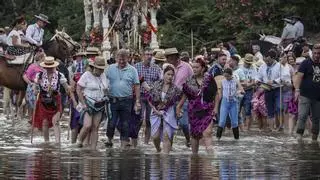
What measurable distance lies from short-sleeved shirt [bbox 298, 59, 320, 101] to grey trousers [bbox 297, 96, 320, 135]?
4.9 inches

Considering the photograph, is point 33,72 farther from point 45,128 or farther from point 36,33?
point 36,33

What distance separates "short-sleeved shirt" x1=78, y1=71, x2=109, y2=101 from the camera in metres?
19.5

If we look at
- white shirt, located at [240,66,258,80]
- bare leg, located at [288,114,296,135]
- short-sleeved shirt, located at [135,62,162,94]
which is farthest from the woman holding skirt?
white shirt, located at [240,66,258,80]

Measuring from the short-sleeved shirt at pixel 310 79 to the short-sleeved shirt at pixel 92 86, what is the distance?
4.77m

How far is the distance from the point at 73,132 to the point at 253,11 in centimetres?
1924

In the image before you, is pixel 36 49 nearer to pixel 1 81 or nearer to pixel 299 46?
pixel 1 81

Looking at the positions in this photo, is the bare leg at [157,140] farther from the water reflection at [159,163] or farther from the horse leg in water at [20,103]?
the horse leg in water at [20,103]

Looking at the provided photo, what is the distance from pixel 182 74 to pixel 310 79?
434 centimetres

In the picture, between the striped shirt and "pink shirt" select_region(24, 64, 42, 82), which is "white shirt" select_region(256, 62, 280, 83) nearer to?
the striped shirt

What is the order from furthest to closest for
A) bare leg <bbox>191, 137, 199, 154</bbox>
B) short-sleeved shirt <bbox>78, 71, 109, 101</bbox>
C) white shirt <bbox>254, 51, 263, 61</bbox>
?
white shirt <bbox>254, 51, 263, 61</bbox>
short-sleeved shirt <bbox>78, 71, 109, 101</bbox>
bare leg <bbox>191, 137, 199, 154</bbox>

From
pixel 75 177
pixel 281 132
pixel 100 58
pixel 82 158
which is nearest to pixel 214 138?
pixel 281 132

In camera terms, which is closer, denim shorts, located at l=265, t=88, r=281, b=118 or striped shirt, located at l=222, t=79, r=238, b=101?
striped shirt, located at l=222, t=79, r=238, b=101

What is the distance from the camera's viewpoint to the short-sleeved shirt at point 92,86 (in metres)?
19.5

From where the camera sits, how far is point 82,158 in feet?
57.8
